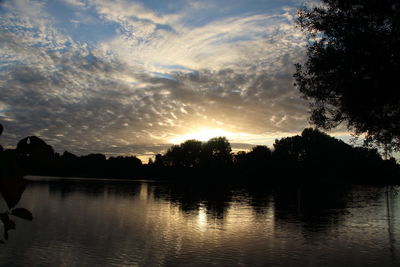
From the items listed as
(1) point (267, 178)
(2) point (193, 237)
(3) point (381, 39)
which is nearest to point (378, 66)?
(3) point (381, 39)

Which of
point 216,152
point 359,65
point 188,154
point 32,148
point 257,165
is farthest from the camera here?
point 188,154

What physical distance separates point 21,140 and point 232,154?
187 metres

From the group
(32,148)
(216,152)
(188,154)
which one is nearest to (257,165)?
(216,152)

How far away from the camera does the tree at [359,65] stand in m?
18.4

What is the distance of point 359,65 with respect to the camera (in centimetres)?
1892

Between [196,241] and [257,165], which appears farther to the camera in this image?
[257,165]

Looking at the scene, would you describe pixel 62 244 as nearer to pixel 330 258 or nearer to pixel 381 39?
pixel 330 258

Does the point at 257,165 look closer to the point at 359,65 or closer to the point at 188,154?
the point at 188,154

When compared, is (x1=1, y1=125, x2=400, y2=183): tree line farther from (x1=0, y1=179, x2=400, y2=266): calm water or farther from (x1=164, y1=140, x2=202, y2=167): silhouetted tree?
(x1=0, y1=179, x2=400, y2=266): calm water

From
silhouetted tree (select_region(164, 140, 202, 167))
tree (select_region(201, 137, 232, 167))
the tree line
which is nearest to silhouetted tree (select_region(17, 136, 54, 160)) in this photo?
the tree line

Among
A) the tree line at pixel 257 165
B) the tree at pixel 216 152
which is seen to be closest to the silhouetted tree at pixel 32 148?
the tree line at pixel 257 165

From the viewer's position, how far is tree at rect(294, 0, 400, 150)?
18.4m

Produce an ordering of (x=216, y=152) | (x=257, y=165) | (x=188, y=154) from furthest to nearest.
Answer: (x=188, y=154) → (x=216, y=152) → (x=257, y=165)

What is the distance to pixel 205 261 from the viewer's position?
56.3 ft
